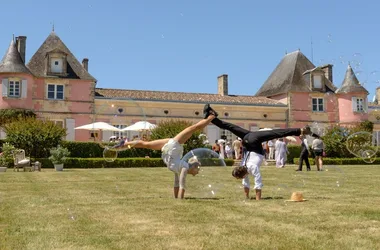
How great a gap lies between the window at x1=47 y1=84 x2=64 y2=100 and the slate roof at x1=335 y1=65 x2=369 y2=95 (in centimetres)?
2459

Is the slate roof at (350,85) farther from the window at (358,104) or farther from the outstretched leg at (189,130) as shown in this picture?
the outstretched leg at (189,130)

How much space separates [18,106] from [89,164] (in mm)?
11620

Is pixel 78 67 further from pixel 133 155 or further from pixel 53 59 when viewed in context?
pixel 133 155

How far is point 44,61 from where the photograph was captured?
119 ft

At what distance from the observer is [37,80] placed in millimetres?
35219

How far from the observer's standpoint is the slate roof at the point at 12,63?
33594 mm

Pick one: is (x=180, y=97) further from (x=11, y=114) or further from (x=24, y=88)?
(x=11, y=114)

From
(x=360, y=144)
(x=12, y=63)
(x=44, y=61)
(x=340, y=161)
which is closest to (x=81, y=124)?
(x=44, y=61)

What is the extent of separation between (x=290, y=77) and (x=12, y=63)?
24298 millimetres


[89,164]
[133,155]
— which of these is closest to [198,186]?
[89,164]

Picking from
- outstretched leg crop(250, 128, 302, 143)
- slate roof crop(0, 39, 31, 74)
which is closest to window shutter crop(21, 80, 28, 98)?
slate roof crop(0, 39, 31, 74)

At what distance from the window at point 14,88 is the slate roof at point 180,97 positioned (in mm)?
5940

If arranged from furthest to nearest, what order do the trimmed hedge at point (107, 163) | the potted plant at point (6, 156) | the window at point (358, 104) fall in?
1. the window at point (358, 104)
2. the trimmed hedge at point (107, 163)
3. the potted plant at point (6, 156)

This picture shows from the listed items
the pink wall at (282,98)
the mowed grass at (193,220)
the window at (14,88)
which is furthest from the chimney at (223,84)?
the mowed grass at (193,220)
